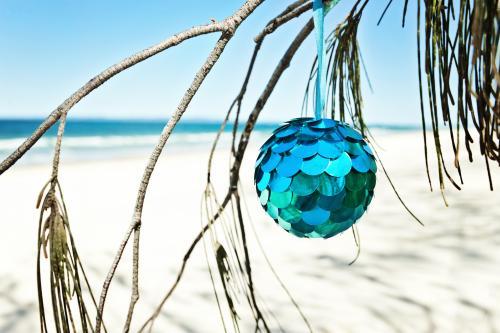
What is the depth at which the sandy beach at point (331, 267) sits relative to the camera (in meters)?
1.43

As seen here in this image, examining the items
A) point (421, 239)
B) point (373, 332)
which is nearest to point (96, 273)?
point (373, 332)

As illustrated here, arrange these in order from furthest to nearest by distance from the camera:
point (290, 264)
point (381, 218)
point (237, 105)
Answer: point (381, 218), point (290, 264), point (237, 105)

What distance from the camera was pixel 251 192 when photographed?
11.0 feet

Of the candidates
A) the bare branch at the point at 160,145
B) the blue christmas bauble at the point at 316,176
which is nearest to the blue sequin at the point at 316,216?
the blue christmas bauble at the point at 316,176

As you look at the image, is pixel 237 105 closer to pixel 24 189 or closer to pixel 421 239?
pixel 421 239

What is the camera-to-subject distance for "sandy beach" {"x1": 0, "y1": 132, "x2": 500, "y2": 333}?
143 centimetres

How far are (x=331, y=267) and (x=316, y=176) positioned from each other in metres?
1.40

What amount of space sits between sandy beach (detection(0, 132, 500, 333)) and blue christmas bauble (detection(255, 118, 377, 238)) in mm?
789

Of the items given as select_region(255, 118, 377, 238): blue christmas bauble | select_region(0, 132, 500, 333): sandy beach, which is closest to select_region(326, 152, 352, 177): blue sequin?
select_region(255, 118, 377, 238): blue christmas bauble

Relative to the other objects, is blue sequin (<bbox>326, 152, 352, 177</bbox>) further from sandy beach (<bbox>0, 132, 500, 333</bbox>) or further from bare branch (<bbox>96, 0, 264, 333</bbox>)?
sandy beach (<bbox>0, 132, 500, 333</bbox>)

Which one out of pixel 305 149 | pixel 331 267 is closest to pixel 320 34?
pixel 305 149

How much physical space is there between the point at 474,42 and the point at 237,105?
0.31m

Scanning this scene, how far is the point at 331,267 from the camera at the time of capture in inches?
71.6

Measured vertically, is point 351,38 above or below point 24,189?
above
